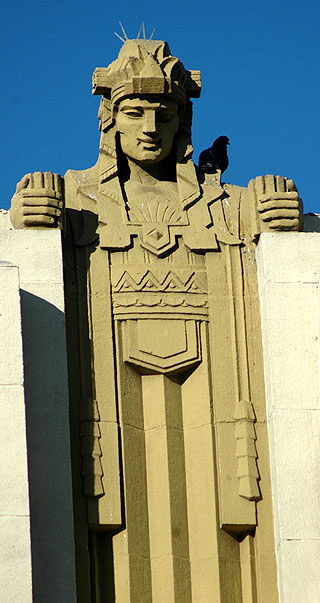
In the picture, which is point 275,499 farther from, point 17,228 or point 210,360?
point 17,228

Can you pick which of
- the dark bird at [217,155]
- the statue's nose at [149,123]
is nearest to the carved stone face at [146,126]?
the statue's nose at [149,123]

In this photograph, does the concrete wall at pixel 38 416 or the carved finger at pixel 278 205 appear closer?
the concrete wall at pixel 38 416

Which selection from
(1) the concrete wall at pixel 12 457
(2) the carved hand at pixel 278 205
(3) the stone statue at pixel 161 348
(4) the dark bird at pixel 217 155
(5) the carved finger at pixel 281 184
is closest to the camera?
(1) the concrete wall at pixel 12 457

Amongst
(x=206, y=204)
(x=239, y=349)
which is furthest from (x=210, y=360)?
(x=206, y=204)

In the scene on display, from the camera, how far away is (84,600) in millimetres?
18203

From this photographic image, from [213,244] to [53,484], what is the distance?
2.64 metres

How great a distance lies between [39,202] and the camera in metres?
19.1

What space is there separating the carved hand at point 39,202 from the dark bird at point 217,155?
5.92 ft

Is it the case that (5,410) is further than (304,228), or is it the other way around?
(304,228)

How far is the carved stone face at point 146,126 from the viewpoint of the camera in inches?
775

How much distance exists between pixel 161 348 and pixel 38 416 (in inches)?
49.7

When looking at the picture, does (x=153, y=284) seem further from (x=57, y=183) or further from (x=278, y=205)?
(x=278, y=205)

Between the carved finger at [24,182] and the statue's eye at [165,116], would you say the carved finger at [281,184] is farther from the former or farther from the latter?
the carved finger at [24,182]

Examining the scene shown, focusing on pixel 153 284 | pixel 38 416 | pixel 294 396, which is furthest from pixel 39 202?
pixel 294 396
